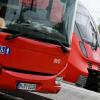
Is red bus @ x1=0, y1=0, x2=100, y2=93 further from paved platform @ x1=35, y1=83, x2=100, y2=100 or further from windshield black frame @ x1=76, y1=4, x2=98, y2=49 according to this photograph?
windshield black frame @ x1=76, y1=4, x2=98, y2=49

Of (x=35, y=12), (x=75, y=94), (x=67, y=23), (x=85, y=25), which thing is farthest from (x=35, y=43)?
(x=85, y=25)

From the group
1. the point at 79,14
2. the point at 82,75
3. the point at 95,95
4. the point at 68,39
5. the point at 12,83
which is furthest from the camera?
the point at 79,14

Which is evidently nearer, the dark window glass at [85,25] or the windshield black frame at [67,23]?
the windshield black frame at [67,23]

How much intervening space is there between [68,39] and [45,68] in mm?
803

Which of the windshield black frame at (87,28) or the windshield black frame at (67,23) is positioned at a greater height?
the windshield black frame at (67,23)

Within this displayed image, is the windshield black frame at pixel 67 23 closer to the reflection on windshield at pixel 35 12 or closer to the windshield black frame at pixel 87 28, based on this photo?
the reflection on windshield at pixel 35 12

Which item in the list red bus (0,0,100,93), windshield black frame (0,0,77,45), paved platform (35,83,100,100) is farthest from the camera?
paved platform (35,83,100,100)

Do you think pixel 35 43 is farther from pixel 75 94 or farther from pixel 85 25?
pixel 85 25

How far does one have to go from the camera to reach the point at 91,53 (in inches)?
634

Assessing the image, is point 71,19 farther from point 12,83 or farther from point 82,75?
point 82,75

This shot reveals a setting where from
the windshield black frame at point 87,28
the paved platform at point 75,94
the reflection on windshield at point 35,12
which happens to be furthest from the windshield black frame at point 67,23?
the windshield black frame at point 87,28

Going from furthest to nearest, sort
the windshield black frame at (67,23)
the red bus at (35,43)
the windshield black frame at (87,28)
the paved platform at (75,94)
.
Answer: the windshield black frame at (87,28) < the paved platform at (75,94) < the windshield black frame at (67,23) < the red bus at (35,43)

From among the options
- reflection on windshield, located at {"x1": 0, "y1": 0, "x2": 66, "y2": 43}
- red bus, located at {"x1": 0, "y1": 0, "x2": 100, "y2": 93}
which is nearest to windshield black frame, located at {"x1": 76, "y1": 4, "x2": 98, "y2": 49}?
red bus, located at {"x1": 0, "y1": 0, "x2": 100, "y2": 93}

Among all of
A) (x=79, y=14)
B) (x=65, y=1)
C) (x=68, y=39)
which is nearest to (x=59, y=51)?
(x=68, y=39)
